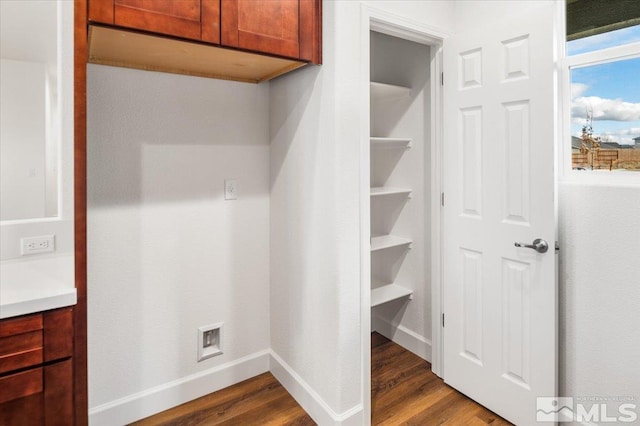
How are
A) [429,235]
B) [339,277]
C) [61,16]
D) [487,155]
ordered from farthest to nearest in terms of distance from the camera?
[429,235]
[487,155]
[339,277]
[61,16]

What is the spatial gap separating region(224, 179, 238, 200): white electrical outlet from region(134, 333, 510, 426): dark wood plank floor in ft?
3.80

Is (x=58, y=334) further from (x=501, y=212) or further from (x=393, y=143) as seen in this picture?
(x=393, y=143)

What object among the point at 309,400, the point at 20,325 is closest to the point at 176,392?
the point at 309,400

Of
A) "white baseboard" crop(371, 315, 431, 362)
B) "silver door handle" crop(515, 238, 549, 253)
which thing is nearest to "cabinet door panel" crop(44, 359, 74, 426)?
"silver door handle" crop(515, 238, 549, 253)

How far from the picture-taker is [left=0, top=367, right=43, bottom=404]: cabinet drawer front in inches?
47.4

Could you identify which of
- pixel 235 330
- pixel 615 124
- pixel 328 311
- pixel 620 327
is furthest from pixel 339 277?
pixel 615 124

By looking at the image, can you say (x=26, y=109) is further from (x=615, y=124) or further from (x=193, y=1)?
(x=615, y=124)

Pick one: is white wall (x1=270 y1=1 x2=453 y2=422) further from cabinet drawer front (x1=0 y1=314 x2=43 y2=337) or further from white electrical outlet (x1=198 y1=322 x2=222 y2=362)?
cabinet drawer front (x1=0 y1=314 x2=43 y2=337)

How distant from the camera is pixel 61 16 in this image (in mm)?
1336

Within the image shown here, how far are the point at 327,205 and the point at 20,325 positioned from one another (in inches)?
50.0

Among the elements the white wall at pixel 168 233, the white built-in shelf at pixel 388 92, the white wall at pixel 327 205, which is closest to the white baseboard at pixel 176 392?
the white wall at pixel 168 233

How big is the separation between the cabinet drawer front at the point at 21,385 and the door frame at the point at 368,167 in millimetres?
1339

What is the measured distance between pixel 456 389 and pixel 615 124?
1653mm

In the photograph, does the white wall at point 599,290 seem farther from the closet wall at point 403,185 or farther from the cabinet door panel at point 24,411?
the cabinet door panel at point 24,411
